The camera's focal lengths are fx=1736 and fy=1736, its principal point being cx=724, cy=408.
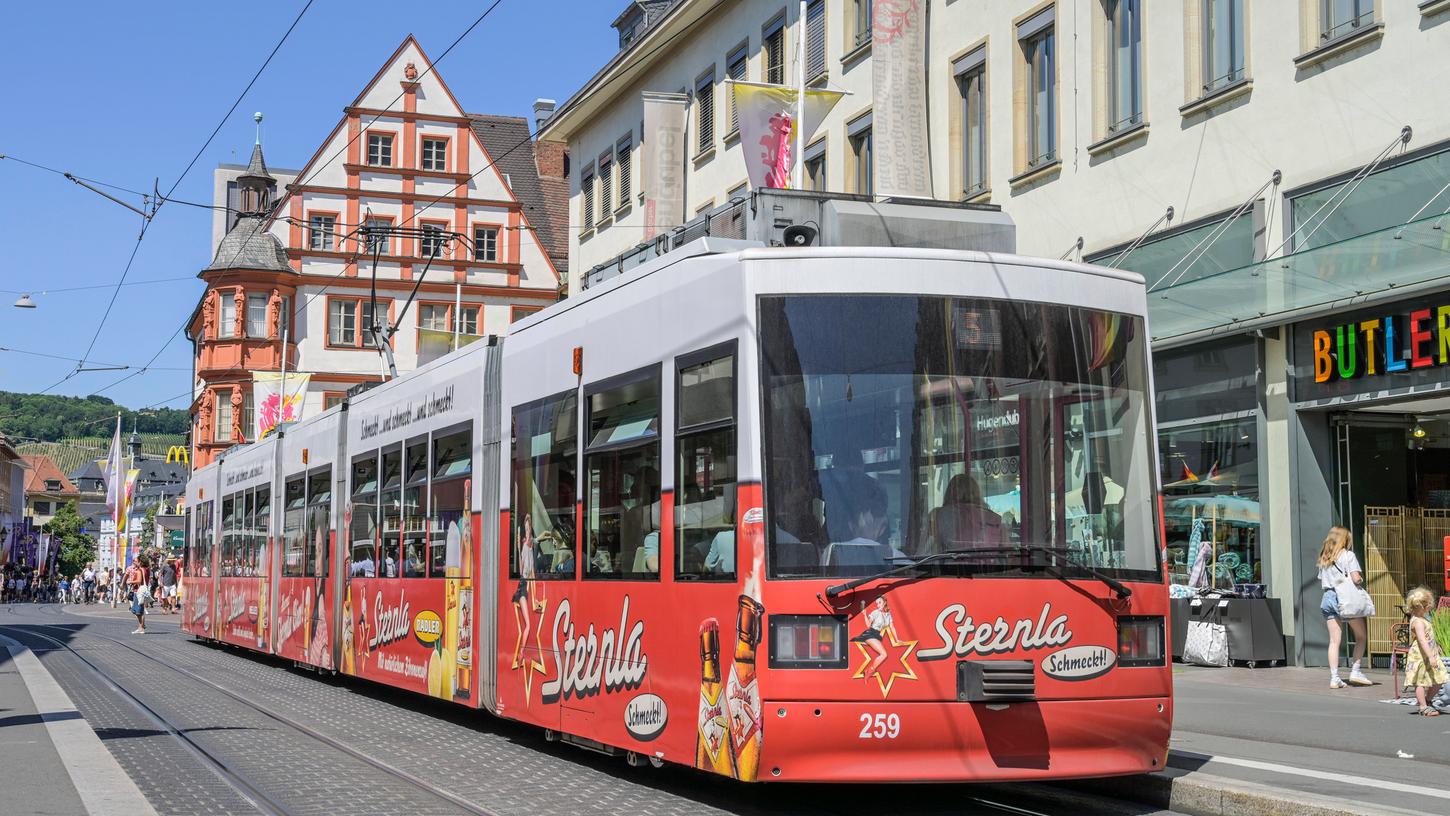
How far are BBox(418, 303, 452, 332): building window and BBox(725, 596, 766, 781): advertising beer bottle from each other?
180 feet

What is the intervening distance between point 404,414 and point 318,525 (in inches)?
155

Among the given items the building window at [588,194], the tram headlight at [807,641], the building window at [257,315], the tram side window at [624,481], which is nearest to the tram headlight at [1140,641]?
the tram headlight at [807,641]

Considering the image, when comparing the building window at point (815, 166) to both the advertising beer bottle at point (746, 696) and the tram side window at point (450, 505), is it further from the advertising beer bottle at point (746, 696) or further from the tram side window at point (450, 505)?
the advertising beer bottle at point (746, 696)

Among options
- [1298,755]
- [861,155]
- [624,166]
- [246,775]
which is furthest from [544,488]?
[624,166]

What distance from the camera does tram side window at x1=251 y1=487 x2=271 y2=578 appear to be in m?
21.5

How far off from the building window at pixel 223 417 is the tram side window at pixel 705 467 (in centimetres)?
5804

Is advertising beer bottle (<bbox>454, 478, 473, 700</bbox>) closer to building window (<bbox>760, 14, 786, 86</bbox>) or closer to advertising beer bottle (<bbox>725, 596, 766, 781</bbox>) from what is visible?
advertising beer bottle (<bbox>725, 596, 766, 781</bbox>)

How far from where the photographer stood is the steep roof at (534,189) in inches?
2707

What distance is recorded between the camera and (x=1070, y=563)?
8430 millimetres

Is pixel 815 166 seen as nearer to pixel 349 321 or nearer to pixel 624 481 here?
pixel 624 481

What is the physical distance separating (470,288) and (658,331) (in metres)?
54.0

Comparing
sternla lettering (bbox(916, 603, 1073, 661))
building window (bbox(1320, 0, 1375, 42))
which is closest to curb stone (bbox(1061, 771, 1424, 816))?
sternla lettering (bbox(916, 603, 1073, 661))

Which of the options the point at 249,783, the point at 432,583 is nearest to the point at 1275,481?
the point at 432,583

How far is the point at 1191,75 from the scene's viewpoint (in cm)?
2050
